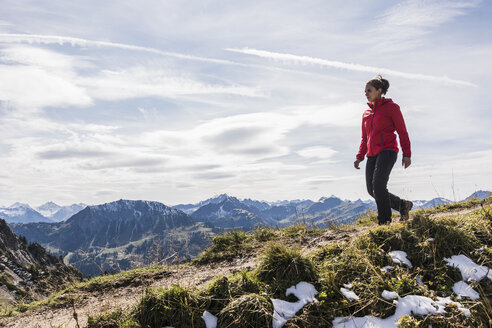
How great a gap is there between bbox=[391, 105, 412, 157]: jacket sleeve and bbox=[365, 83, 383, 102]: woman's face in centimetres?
58

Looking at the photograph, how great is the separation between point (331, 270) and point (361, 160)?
443cm

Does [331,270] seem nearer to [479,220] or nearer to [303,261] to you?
[303,261]

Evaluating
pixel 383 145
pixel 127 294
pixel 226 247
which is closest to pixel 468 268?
pixel 383 145

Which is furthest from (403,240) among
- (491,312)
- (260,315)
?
(260,315)

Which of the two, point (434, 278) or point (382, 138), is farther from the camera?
point (382, 138)

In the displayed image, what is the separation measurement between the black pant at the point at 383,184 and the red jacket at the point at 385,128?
21cm

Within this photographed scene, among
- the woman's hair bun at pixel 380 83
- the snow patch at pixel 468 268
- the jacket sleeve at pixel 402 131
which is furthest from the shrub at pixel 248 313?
the woman's hair bun at pixel 380 83

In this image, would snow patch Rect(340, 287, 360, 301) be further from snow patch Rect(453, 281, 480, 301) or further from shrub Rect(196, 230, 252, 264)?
shrub Rect(196, 230, 252, 264)

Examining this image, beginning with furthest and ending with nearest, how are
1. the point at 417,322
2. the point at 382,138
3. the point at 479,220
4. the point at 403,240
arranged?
the point at 382,138 < the point at 479,220 < the point at 403,240 < the point at 417,322

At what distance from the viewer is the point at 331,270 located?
443cm

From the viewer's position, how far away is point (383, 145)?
6520mm

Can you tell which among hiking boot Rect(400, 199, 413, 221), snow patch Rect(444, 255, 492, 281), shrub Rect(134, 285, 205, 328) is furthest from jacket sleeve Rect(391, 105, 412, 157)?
shrub Rect(134, 285, 205, 328)

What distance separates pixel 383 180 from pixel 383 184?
103 millimetres

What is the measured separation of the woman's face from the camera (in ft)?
21.9
